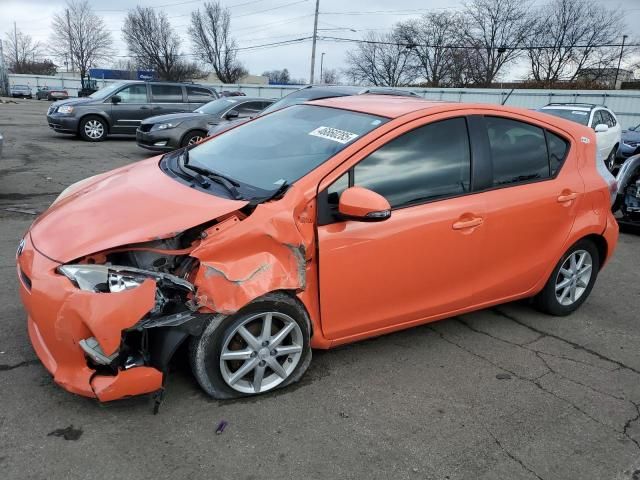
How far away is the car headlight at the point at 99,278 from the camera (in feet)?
8.19

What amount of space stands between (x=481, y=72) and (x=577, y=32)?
8.99 metres

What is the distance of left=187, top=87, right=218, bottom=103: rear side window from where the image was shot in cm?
1547

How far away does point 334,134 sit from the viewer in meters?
3.30

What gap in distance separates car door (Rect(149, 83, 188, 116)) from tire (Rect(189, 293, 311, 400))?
43.4ft

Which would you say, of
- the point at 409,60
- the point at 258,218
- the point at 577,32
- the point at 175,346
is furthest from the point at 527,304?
the point at 409,60

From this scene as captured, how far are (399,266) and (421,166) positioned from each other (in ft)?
2.11

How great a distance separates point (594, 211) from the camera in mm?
4102

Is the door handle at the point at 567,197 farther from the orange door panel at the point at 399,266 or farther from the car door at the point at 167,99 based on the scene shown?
the car door at the point at 167,99

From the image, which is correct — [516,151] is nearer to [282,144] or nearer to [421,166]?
[421,166]

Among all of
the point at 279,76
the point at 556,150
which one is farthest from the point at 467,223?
the point at 279,76

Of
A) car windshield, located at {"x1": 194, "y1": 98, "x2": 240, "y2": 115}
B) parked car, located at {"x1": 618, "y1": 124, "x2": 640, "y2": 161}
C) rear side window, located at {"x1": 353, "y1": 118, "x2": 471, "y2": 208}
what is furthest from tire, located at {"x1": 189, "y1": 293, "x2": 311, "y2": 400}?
parked car, located at {"x1": 618, "y1": 124, "x2": 640, "y2": 161}

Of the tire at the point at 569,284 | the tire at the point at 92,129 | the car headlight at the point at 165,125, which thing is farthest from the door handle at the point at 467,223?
the tire at the point at 92,129

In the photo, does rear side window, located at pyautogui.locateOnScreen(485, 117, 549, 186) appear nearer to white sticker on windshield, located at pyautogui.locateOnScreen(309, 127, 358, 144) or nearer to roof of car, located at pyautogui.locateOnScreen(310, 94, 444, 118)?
roof of car, located at pyautogui.locateOnScreen(310, 94, 444, 118)

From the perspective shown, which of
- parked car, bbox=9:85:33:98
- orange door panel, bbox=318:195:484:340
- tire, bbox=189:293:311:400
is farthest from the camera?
parked car, bbox=9:85:33:98
